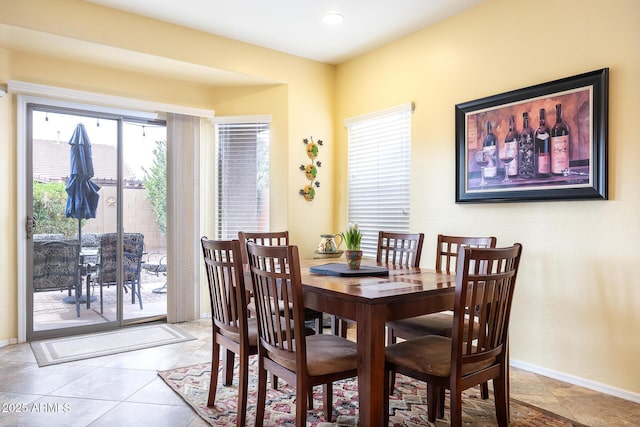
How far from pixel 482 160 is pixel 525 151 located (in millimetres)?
352

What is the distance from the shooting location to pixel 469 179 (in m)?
3.51

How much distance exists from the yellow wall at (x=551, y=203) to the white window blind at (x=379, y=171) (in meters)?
0.16

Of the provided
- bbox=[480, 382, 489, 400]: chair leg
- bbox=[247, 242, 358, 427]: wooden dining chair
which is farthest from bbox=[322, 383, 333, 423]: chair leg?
bbox=[480, 382, 489, 400]: chair leg

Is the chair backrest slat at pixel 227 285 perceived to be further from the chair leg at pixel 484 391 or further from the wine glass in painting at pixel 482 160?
the wine glass in painting at pixel 482 160

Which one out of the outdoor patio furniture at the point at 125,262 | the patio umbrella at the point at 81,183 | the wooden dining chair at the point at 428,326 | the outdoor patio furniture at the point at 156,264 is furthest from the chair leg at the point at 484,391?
the patio umbrella at the point at 81,183

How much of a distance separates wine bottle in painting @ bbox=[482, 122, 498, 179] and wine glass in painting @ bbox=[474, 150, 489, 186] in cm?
2

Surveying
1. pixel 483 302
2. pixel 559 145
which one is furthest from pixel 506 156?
pixel 483 302

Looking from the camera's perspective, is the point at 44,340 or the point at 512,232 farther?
the point at 44,340

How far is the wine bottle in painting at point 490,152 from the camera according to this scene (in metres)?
3.32

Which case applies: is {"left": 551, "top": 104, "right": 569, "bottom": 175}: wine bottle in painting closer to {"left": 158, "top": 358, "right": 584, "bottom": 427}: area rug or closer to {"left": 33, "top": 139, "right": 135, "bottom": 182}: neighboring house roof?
{"left": 158, "top": 358, "right": 584, "bottom": 427}: area rug

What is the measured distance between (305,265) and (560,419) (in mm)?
1732

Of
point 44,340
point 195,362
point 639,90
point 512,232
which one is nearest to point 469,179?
point 512,232

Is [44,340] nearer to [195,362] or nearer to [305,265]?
[195,362]

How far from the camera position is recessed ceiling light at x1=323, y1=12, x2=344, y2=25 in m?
3.65
